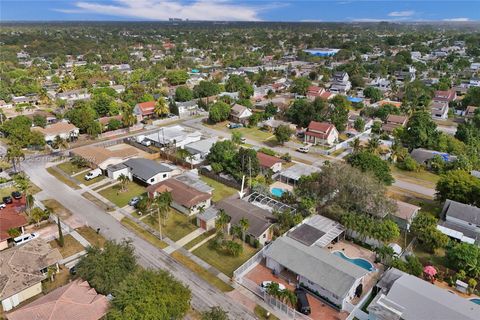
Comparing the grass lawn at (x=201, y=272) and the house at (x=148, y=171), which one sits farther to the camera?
the house at (x=148, y=171)

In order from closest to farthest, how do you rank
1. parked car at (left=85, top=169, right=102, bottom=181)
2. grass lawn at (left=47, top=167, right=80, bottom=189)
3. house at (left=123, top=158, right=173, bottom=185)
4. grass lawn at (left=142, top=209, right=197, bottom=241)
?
grass lawn at (left=142, top=209, right=197, bottom=241)
house at (left=123, top=158, right=173, bottom=185)
grass lawn at (left=47, top=167, right=80, bottom=189)
parked car at (left=85, top=169, right=102, bottom=181)

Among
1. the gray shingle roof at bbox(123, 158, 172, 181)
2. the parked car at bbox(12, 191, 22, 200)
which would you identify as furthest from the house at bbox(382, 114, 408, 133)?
the parked car at bbox(12, 191, 22, 200)

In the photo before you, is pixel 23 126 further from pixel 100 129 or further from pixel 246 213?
pixel 246 213

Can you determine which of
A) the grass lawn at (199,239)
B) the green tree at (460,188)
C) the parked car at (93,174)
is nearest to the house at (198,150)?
the parked car at (93,174)

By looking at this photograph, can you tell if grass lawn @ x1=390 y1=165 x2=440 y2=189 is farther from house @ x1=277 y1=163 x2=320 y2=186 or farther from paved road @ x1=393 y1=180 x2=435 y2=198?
house @ x1=277 y1=163 x2=320 y2=186

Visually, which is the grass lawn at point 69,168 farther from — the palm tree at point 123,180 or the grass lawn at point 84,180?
the palm tree at point 123,180

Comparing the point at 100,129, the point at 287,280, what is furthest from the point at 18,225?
the point at 100,129
